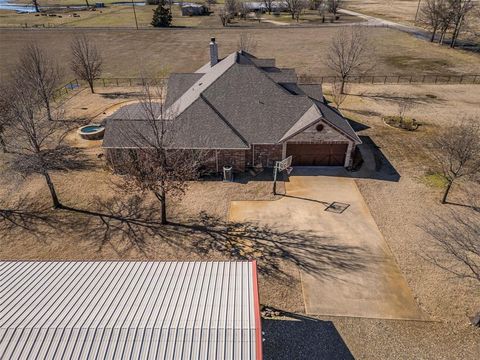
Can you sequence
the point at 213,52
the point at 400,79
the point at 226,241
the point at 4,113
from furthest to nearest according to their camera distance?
1. the point at 400,79
2. the point at 213,52
3. the point at 4,113
4. the point at 226,241

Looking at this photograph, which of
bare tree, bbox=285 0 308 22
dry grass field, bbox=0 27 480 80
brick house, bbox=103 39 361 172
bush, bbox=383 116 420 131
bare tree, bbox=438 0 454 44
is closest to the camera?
brick house, bbox=103 39 361 172

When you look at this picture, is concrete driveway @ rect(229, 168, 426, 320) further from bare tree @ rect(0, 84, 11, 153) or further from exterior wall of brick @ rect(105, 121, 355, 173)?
bare tree @ rect(0, 84, 11, 153)

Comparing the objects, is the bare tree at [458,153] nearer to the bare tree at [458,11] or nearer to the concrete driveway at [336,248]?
the concrete driveway at [336,248]

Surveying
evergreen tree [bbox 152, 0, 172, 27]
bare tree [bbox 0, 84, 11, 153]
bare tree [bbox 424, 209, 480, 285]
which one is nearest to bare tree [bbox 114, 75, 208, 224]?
bare tree [bbox 0, 84, 11, 153]

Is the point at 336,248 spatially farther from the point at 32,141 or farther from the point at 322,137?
the point at 32,141

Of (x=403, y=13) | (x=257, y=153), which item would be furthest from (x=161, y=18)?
(x=257, y=153)

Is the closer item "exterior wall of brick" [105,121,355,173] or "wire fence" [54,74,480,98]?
"exterior wall of brick" [105,121,355,173]

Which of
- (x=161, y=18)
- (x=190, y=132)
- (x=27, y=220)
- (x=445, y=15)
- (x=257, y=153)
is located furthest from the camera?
(x=161, y=18)
